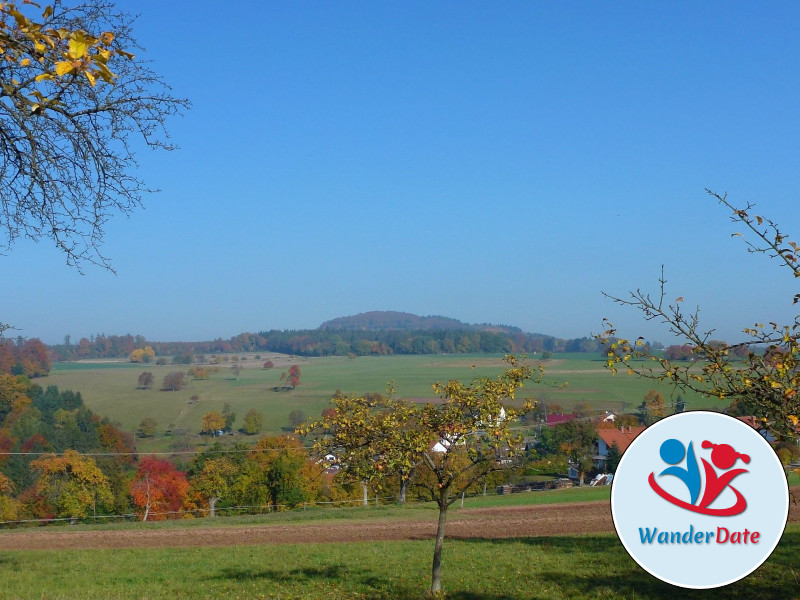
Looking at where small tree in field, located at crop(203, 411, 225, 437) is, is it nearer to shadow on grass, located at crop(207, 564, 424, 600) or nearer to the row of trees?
the row of trees

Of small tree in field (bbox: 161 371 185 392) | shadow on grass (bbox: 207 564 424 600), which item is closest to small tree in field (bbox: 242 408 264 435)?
small tree in field (bbox: 161 371 185 392)

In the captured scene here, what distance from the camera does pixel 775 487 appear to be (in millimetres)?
4449

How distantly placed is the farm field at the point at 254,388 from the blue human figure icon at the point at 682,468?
4084cm

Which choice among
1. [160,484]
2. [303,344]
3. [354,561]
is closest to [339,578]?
[354,561]

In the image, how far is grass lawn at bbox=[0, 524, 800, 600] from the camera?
9.87m

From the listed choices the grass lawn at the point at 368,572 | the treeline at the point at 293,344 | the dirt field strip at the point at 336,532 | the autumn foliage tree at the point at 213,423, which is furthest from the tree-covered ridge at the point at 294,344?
the grass lawn at the point at 368,572

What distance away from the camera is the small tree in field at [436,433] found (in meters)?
9.75

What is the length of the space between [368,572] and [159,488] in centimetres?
3801

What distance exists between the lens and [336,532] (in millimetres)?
20766

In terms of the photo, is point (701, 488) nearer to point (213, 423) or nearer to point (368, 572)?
point (368, 572)

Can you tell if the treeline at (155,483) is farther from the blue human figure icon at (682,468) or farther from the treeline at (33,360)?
the blue human figure icon at (682,468)

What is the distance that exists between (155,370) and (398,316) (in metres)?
54.1

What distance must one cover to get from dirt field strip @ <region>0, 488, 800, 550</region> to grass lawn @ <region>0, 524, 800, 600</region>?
175 centimetres

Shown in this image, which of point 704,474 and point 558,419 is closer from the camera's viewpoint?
point 704,474
